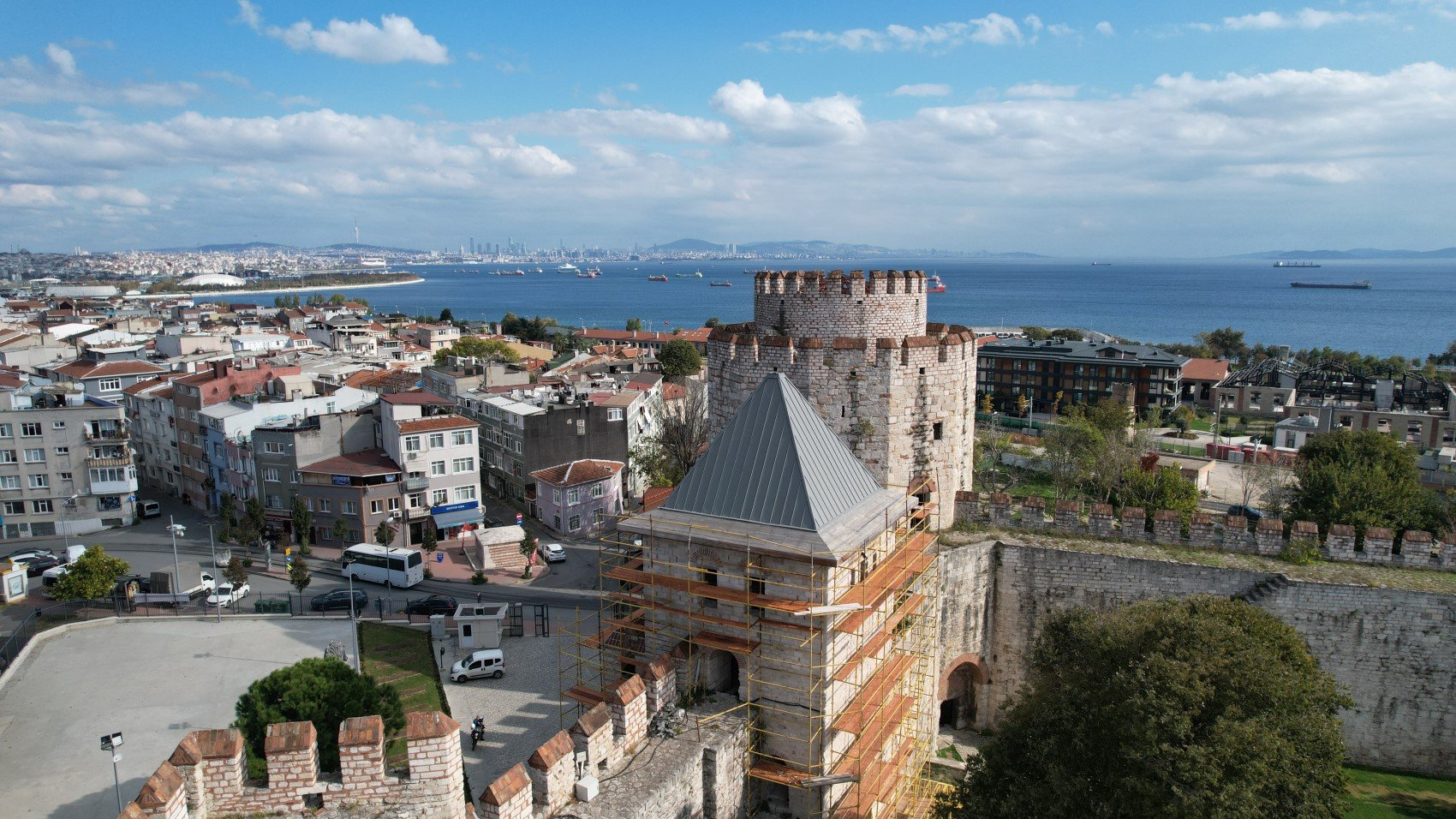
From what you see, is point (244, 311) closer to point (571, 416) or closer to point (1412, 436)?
point (571, 416)

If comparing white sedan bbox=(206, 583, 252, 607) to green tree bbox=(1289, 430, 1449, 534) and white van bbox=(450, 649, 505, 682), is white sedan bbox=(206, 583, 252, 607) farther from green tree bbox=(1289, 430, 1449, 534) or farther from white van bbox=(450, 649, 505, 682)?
green tree bbox=(1289, 430, 1449, 534)

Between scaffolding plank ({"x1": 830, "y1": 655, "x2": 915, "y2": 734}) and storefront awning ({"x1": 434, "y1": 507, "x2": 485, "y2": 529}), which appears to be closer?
scaffolding plank ({"x1": 830, "y1": 655, "x2": 915, "y2": 734})

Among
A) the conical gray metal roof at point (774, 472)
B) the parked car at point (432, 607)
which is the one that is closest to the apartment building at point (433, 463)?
the parked car at point (432, 607)

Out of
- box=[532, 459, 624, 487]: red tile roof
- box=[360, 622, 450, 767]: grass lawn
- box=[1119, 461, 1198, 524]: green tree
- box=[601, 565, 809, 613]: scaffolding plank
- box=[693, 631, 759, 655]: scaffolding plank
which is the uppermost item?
box=[601, 565, 809, 613]: scaffolding plank

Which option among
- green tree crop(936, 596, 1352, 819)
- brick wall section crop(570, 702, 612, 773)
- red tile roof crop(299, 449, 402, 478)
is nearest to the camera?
brick wall section crop(570, 702, 612, 773)

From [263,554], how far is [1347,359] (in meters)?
105

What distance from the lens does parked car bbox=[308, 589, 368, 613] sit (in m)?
29.7

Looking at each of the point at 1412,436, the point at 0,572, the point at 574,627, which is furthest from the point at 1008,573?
the point at 1412,436

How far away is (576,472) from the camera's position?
4097cm

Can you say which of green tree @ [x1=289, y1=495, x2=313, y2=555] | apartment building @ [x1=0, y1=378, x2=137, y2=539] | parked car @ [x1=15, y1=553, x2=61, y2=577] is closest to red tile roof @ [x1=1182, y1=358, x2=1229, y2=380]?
green tree @ [x1=289, y1=495, x2=313, y2=555]

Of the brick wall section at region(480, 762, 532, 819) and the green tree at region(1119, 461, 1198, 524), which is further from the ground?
the brick wall section at region(480, 762, 532, 819)

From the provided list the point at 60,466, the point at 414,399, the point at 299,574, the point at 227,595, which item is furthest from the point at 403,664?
the point at 60,466

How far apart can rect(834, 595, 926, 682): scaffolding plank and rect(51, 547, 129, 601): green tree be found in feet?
88.3

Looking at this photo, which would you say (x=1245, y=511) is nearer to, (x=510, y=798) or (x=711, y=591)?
(x=711, y=591)
